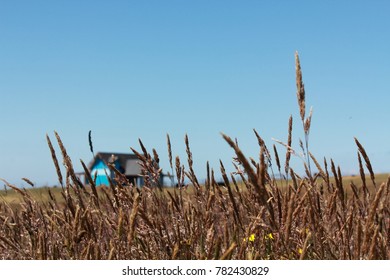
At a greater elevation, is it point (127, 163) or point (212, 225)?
point (127, 163)

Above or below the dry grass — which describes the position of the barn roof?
above

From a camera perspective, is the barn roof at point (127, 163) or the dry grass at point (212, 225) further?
the barn roof at point (127, 163)

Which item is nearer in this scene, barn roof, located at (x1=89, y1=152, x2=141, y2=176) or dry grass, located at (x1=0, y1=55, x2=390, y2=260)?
dry grass, located at (x1=0, y1=55, x2=390, y2=260)

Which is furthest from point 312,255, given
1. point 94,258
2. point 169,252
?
point 94,258

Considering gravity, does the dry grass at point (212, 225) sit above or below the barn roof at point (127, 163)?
below

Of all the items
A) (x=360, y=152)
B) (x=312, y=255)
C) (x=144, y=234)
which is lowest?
(x=312, y=255)

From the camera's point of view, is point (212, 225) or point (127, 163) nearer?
point (212, 225)

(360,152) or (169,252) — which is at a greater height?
(360,152)
